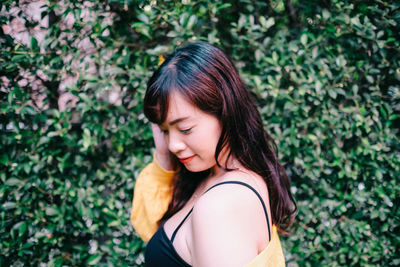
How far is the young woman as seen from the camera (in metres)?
1.00

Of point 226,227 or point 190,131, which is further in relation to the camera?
point 190,131

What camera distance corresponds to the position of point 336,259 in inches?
84.7

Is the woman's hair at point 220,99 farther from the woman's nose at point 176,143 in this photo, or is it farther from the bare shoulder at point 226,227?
the bare shoulder at point 226,227

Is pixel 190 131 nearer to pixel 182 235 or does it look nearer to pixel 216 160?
pixel 216 160

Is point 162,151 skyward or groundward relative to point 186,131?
groundward

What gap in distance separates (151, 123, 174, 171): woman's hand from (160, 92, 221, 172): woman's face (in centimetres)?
41

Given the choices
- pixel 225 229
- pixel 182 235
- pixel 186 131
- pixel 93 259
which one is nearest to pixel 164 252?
pixel 182 235

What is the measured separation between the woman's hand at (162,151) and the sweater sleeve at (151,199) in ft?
0.09

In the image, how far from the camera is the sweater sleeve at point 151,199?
5.22ft

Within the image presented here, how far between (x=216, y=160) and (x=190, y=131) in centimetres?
18

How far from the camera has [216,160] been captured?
122 cm

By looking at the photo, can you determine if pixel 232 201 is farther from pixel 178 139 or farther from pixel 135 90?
pixel 135 90

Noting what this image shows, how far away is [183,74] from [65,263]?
5.40 feet

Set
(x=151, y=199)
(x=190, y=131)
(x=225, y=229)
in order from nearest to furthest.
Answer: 1. (x=225, y=229)
2. (x=190, y=131)
3. (x=151, y=199)
